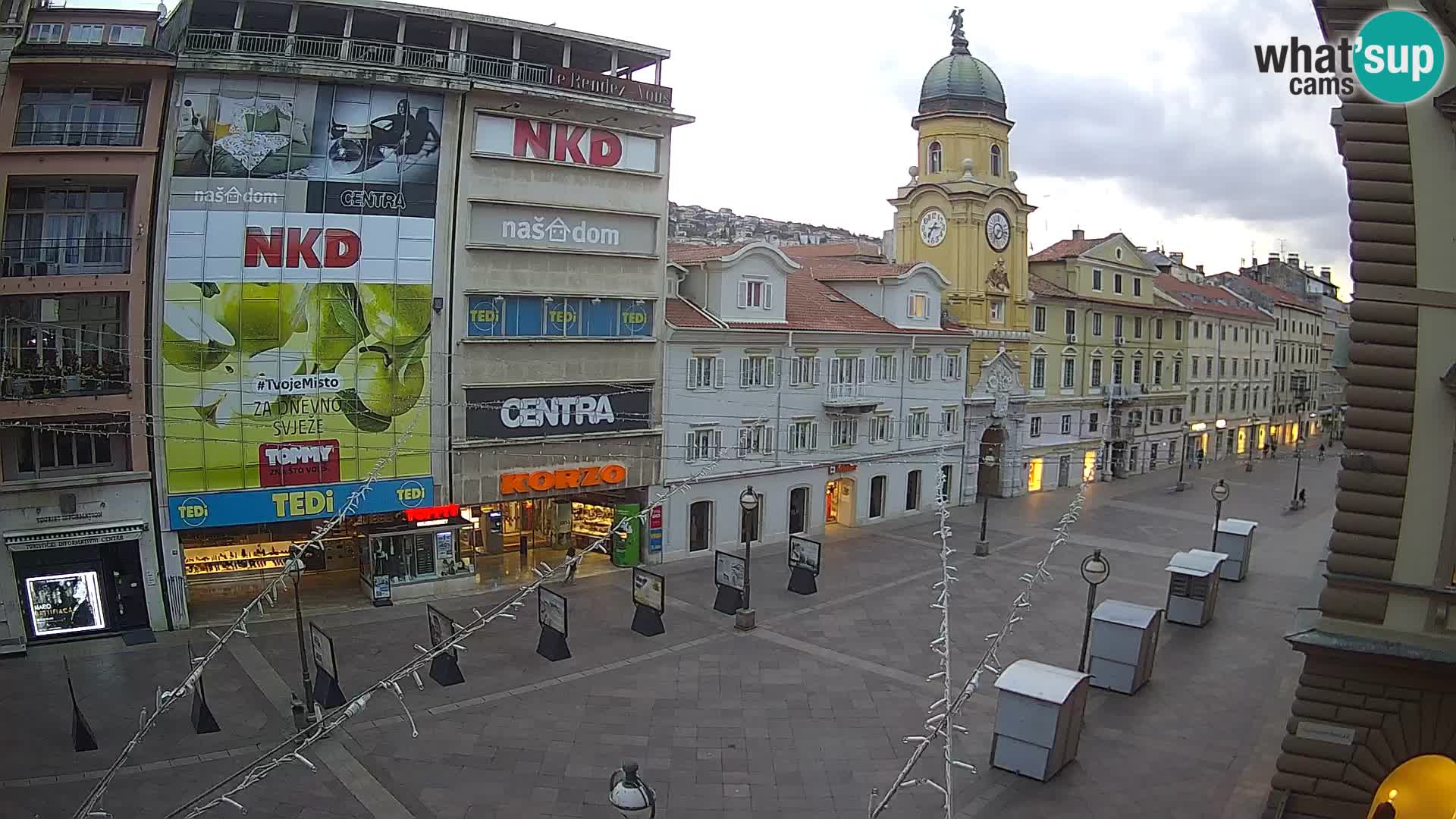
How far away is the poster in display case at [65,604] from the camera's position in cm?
2353

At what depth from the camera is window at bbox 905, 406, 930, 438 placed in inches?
1651

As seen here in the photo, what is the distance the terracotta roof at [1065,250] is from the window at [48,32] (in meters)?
43.6

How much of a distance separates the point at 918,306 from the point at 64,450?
31.3 meters

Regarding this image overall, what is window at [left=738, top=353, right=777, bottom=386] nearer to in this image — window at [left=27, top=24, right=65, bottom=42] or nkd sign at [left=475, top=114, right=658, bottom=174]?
nkd sign at [left=475, top=114, right=658, bottom=174]

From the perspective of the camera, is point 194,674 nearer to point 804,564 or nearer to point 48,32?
point 804,564

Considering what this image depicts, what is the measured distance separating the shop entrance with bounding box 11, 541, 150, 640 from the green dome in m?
37.5

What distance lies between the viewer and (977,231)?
148 ft

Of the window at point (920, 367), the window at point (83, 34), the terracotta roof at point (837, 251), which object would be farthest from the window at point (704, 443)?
the terracotta roof at point (837, 251)

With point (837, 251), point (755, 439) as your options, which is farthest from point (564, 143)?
point (837, 251)

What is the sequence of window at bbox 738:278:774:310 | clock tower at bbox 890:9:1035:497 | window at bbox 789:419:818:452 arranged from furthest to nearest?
clock tower at bbox 890:9:1035:497 → window at bbox 789:419:818:452 → window at bbox 738:278:774:310

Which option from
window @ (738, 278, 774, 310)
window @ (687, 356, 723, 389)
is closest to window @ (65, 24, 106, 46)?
→ window @ (687, 356, 723, 389)

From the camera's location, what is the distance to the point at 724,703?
66.5 ft

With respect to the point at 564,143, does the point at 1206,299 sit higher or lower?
lower

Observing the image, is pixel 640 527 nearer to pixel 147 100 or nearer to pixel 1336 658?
pixel 147 100
